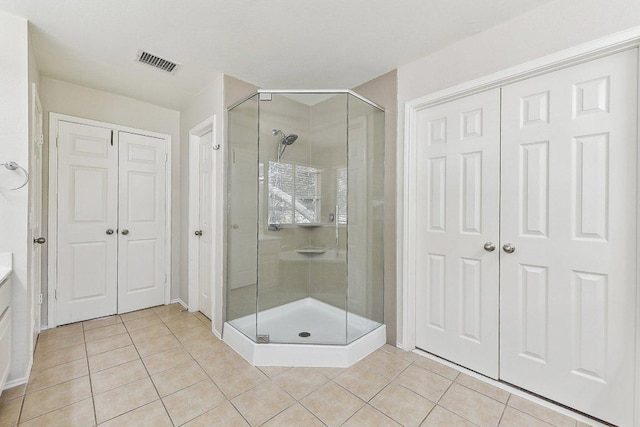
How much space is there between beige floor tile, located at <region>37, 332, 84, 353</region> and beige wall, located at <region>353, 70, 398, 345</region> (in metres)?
2.65

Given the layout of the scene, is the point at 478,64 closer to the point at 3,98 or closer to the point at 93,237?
the point at 3,98

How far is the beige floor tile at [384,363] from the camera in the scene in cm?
199

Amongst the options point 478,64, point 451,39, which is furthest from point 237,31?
point 478,64

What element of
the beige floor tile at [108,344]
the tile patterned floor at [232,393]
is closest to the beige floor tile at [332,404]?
the tile patterned floor at [232,393]

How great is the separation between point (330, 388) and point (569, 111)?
2.20 meters

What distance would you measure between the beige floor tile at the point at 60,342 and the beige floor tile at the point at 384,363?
2398 mm

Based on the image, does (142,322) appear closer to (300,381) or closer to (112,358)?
(112,358)

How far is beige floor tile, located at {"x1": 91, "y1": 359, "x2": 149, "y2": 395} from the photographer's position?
179 cm

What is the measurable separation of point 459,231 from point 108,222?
3387 mm

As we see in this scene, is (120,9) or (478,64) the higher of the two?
(120,9)

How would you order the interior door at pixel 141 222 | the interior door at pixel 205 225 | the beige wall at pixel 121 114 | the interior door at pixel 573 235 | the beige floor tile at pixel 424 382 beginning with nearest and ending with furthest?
the interior door at pixel 573 235
the beige floor tile at pixel 424 382
the beige wall at pixel 121 114
the interior door at pixel 205 225
the interior door at pixel 141 222

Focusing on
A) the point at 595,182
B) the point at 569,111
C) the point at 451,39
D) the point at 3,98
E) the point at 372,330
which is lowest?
the point at 372,330

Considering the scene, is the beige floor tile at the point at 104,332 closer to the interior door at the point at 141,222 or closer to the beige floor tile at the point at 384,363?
the interior door at the point at 141,222

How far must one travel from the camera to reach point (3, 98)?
172 cm
